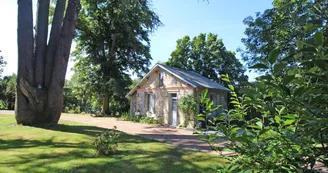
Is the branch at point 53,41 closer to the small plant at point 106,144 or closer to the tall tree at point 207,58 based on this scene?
the small plant at point 106,144

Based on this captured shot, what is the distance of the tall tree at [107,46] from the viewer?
20.4 meters

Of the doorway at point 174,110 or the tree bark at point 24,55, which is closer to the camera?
the tree bark at point 24,55

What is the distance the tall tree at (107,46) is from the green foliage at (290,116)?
1914cm

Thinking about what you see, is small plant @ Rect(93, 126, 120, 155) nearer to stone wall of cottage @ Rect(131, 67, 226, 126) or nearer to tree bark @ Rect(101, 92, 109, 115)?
stone wall of cottage @ Rect(131, 67, 226, 126)

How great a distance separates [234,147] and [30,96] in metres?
9.28

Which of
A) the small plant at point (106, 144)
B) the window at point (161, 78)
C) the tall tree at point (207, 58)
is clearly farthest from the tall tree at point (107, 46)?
the small plant at point (106, 144)

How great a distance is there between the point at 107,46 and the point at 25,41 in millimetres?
14445

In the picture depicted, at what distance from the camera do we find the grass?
4355 mm

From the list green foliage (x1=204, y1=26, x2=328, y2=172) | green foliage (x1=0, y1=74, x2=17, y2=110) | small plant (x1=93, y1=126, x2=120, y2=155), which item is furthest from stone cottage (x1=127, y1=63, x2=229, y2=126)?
green foliage (x1=0, y1=74, x2=17, y2=110)

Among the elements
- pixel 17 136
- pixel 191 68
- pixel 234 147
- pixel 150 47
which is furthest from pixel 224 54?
pixel 234 147

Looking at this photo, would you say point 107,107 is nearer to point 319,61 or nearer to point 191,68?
point 191,68

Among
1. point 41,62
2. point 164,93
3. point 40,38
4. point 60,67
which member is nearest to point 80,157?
point 60,67

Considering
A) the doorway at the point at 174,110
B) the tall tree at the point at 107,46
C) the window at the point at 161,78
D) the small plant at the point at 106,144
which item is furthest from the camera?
the tall tree at the point at 107,46

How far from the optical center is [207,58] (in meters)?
27.1
